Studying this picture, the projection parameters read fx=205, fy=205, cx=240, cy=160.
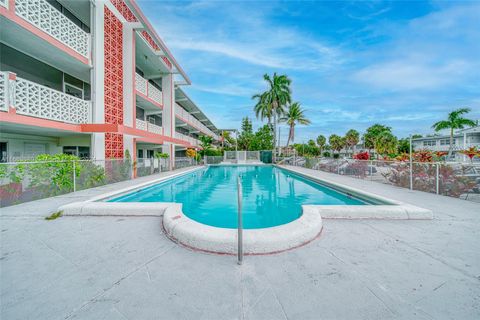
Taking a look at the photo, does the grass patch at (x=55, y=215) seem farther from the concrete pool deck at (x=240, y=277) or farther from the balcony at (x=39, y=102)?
the balcony at (x=39, y=102)

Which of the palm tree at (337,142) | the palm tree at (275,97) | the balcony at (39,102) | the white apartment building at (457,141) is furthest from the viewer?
the palm tree at (337,142)

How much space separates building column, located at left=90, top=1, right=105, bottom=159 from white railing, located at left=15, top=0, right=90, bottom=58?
1.32ft

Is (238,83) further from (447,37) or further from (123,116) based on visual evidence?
(447,37)

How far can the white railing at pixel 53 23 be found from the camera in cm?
701

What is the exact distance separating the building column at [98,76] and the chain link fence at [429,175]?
1444 centimetres

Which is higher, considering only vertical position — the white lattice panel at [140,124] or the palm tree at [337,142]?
the palm tree at [337,142]

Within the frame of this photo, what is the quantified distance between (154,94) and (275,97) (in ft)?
64.2

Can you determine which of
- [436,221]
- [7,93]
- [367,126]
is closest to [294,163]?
[436,221]

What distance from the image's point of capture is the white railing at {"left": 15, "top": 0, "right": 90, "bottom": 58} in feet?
23.0

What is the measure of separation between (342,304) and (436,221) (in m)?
4.24

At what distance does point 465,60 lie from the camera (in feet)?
45.6

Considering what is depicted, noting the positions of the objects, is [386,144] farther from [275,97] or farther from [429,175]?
[429,175]

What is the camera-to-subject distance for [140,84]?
14.1 metres

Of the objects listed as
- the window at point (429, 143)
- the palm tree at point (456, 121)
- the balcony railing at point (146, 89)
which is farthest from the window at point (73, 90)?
the window at point (429, 143)
